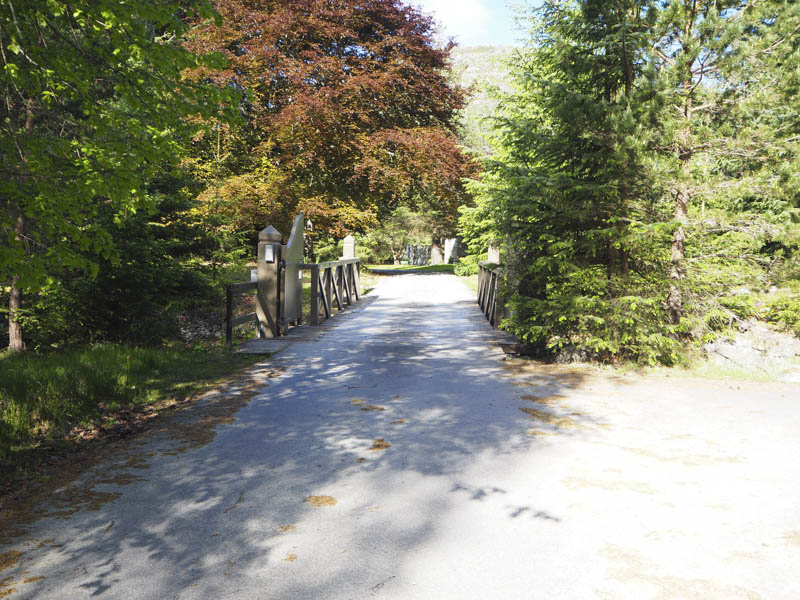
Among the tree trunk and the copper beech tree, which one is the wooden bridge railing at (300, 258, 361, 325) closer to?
the copper beech tree

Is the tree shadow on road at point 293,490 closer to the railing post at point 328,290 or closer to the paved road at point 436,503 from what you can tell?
the paved road at point 436,503

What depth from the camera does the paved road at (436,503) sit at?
2.85 meters

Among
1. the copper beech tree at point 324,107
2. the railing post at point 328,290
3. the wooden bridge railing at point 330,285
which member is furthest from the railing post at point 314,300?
the copper beech tree at point 324,107

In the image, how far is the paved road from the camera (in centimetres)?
285

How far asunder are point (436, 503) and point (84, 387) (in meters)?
4.22

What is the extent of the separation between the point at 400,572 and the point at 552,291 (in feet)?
19.7

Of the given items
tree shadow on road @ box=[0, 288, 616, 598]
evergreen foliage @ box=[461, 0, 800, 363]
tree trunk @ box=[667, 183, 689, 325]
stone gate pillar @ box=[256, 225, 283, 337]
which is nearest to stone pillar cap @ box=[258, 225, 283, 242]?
stone gate pillar @ box=[256, 225, 283, 337]

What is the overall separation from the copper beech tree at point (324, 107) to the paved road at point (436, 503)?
47.0ft

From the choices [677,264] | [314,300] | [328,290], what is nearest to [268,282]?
[314,300]

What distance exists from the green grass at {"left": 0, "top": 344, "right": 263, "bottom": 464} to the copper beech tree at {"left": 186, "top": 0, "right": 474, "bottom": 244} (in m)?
11.4

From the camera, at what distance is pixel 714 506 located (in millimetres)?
3668

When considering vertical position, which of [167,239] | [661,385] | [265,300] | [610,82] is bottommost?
[661,385]

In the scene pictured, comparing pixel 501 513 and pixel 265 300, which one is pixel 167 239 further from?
pixel 501 513

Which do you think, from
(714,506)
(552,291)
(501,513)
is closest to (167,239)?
(552,291)
